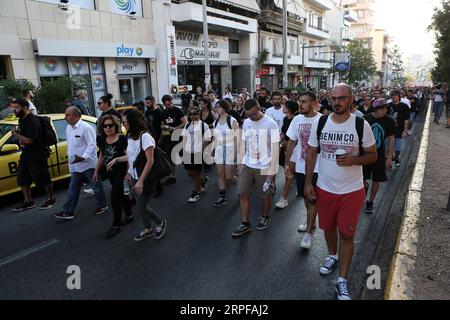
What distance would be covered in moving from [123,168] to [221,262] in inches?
75.6

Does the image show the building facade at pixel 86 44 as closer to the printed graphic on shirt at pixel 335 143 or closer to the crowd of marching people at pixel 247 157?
the crowd of marching people at pixel 247 157

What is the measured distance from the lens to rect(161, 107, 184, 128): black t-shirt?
285 inches

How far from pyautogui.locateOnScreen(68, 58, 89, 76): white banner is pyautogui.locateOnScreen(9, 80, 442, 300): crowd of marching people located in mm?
8644

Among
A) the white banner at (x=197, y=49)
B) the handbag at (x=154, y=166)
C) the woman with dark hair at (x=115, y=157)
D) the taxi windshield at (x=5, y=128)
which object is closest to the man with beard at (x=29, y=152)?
the taxi windshield at (x=5, y=128)

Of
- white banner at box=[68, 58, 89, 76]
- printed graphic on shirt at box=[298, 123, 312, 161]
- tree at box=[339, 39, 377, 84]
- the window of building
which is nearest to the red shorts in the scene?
printed graphic on shirt at box=[298, 123, 312, 161]

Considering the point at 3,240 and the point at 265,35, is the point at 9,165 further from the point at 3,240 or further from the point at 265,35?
the point at 265,35

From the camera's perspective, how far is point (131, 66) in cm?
1711

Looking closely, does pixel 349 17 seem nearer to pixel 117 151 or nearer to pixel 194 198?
pixel 194 198

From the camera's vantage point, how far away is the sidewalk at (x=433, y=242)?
3.20 metres

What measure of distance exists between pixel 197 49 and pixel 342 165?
20362 mm

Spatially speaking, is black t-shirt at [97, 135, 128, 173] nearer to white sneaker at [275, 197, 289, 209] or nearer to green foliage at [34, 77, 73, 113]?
white sneaker at [275, 197, 289, 209]

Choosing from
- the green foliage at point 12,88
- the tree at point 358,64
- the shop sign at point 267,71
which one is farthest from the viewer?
the tree at point 358,64

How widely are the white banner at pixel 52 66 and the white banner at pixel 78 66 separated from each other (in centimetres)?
26
